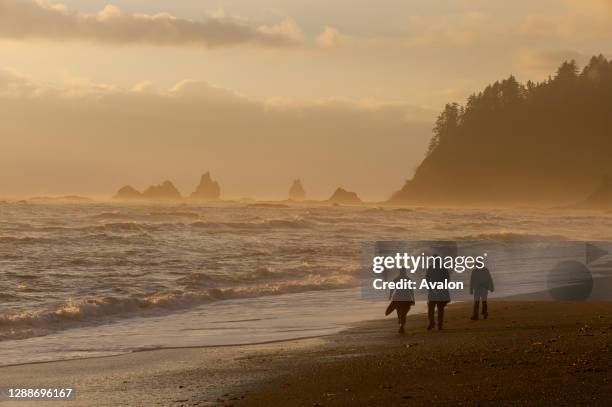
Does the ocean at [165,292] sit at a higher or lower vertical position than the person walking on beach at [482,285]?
lower

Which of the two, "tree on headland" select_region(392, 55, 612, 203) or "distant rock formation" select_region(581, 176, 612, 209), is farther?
"tree on headland" select_region(392, 55, 612, 203)

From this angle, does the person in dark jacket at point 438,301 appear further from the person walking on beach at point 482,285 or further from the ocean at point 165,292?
the ocean at point 165,292

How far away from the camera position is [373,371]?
11617mm

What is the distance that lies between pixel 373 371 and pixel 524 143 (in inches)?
6557

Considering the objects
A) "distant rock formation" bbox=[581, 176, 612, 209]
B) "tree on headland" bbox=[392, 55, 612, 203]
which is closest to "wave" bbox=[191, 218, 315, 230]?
"distant rock formation" bbox=[581, 176, 612, 209]

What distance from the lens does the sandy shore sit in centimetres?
995

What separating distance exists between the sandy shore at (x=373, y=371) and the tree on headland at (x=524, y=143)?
495ft

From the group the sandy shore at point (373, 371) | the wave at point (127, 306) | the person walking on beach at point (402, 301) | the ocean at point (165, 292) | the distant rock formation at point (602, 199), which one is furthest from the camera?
the distant rock formation at point (602, 199)

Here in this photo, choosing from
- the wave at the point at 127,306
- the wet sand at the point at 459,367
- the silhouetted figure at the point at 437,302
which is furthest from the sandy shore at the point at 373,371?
the wave at the point at 127,306

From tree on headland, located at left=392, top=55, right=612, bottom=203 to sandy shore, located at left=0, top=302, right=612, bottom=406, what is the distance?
151 m

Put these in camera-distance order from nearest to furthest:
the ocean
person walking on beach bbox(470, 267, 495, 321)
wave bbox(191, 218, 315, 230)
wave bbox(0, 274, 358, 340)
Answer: the ocean → person walking on beach bbox(470, 267, 495, 321) → wave bbox(0, 274, 358, 340) → wave bbox(191, 218, 315, 230)

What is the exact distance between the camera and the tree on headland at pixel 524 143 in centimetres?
16438

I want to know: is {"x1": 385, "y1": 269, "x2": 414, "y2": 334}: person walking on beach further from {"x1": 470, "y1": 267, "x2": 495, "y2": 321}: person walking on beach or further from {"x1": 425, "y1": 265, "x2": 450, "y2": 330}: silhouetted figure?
{"x1": 470, "y1": 267, "x2": 495, "y2": 321}: person walking on beach

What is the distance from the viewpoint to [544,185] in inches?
6501
